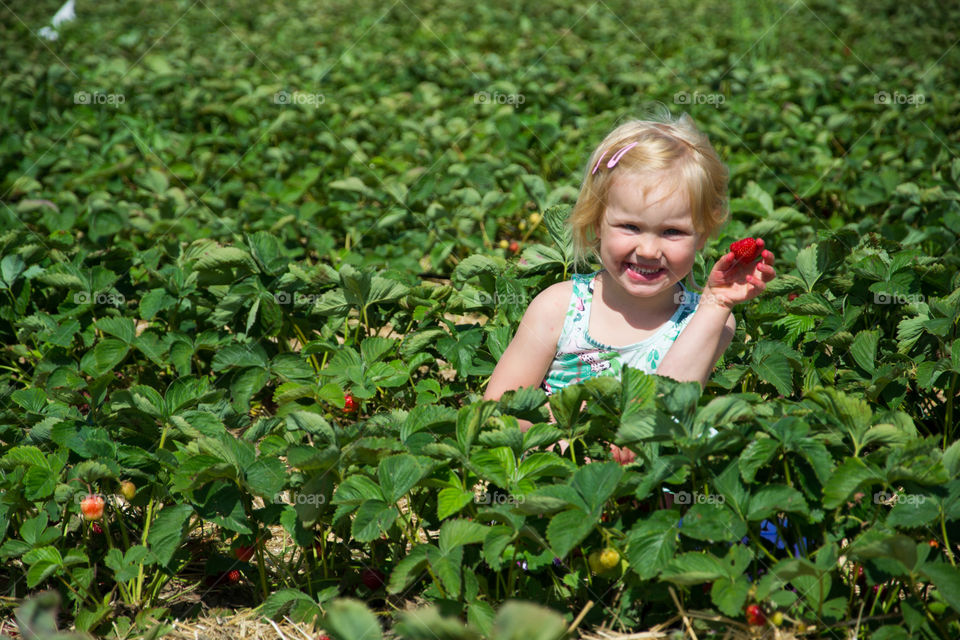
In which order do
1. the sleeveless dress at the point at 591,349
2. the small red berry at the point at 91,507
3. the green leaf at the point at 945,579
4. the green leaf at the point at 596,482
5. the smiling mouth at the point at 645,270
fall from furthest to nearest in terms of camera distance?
the sleeveless dress at the point at 591,349 < the smiling mouth at the point at 645,270 < the small red berry at the point at 91,507 < the green leaf at the point at 596,482 < the green leaf at the point at 945,579

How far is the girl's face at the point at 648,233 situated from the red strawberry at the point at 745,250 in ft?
0.42

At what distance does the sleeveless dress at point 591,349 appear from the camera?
2.08 m

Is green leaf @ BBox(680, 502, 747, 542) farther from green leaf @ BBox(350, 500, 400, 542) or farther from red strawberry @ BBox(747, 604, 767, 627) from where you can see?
green leaf @ BBox(350, 500, 400, 542)

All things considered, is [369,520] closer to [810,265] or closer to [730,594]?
[730,594]

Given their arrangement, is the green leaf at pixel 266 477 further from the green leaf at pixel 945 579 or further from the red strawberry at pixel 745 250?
the green leaf at pixel 945 579

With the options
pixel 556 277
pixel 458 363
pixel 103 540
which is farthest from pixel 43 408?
pixel 556 277

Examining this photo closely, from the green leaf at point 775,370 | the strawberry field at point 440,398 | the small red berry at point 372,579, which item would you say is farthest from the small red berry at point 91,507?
the green leaf at point 775,370

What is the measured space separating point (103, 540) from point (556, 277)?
1.34 meters

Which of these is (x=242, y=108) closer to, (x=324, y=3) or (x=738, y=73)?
(x=738, y=73)

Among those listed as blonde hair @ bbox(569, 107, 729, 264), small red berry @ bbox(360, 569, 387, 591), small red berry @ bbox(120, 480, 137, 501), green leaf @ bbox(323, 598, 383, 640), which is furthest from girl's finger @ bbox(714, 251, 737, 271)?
small red berry @ bbox(120, 480, 137, 501)

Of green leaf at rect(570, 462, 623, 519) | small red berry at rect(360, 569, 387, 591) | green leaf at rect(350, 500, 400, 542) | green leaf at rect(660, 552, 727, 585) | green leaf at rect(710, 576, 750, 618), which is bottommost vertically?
small red berry at rect(360, 569, 387, 591)

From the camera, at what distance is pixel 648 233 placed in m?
1.94

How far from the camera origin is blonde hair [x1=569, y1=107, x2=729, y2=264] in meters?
1.92

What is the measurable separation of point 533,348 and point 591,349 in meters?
0.14
